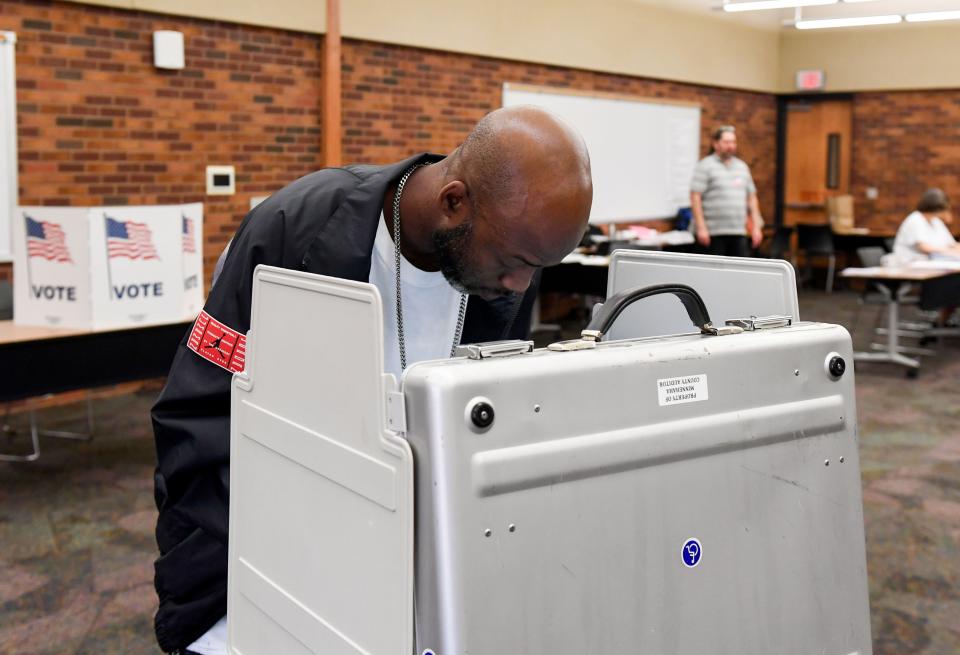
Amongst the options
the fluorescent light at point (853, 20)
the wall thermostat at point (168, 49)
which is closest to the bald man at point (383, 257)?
the wall thermostat at point (168, 49)

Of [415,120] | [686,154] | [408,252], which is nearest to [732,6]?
[686,154]

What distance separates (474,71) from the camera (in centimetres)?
821

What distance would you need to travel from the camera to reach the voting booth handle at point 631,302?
91 centimetres

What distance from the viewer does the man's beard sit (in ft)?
3.68

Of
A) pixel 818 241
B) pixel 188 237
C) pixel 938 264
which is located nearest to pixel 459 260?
pixel 188 237

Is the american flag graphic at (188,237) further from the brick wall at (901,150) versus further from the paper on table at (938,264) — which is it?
the brick wall at (901,150)

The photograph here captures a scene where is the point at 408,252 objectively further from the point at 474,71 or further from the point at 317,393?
the point at 474,71

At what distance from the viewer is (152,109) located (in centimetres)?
603

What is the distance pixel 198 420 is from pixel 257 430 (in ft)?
0.61

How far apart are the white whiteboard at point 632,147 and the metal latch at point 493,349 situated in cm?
794

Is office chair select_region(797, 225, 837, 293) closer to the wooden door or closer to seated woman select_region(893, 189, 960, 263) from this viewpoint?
the wooden door

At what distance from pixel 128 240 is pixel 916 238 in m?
5.77

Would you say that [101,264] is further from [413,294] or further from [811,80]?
[811,80]

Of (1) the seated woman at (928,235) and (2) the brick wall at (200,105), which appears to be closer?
(2) the brick wall at (200,105)
